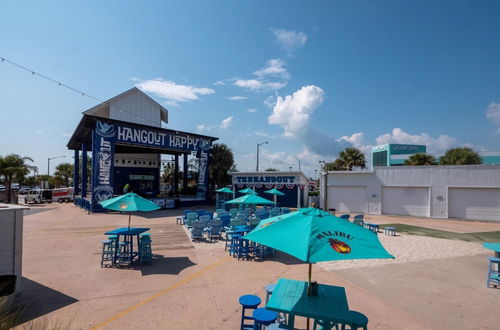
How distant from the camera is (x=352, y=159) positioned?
108 feet

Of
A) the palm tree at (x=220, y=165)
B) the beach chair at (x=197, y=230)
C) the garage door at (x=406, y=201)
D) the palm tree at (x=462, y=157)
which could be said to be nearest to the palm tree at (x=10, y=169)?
the palm tree at (x=220, y=165)

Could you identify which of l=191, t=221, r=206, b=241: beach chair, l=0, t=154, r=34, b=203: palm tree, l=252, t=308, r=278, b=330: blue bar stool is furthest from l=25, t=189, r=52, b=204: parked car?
l=252, t=308, r=278, b=330: blue bar stool

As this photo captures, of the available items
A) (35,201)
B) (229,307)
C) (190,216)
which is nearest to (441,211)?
(190,216)

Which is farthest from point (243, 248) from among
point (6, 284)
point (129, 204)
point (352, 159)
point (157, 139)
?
point (352, 159)

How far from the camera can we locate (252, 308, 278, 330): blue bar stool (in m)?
4.18

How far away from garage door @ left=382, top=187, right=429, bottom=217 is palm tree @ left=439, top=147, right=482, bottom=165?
8836 millimetres

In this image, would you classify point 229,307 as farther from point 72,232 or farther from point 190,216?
point 72,232

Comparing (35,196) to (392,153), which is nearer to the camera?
(35,196)

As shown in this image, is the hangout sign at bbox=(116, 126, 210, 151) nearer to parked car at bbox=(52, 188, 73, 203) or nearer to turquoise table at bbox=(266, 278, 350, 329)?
parked car at bbox=(52, 188, 73, 203)

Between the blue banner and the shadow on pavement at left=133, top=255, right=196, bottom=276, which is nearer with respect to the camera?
the shadow on pavement at left=133, top=255, right=196, bottom=276

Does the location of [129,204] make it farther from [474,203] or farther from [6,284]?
[474,203]

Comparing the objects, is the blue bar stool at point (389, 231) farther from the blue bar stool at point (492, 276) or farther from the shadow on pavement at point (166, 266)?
the shadow on pavement at point (166, 266)

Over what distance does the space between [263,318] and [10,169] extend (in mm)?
35170

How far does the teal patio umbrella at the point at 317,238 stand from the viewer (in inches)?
140
